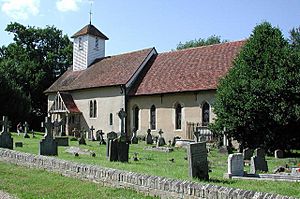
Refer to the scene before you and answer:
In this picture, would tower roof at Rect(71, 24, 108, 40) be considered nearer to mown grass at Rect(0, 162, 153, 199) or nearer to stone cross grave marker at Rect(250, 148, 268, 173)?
stone cross grave marker at Rect(250, 148, 268, 173)

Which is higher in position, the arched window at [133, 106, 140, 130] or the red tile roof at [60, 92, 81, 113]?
the red tile roof at [60, 92, 81, 113]

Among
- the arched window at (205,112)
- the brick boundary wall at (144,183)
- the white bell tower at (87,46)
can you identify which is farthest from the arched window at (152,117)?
the brick boundary wall at (144,183)

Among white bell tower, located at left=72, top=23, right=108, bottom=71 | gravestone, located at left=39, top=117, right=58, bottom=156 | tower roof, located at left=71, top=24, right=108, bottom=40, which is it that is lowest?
gravestone, located at left=39, top=117, right=58, bottom=156

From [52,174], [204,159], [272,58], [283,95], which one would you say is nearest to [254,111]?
[283,95]

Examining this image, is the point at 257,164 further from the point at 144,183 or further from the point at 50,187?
the point at 50,187

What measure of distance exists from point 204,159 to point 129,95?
2403 cm

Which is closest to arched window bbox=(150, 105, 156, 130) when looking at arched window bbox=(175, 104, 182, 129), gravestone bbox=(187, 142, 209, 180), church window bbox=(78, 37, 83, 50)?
arched window bbox=(175, 104, 182, 129)

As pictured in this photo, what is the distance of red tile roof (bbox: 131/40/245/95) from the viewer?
1192 inches

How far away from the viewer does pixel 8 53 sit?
6097 cm

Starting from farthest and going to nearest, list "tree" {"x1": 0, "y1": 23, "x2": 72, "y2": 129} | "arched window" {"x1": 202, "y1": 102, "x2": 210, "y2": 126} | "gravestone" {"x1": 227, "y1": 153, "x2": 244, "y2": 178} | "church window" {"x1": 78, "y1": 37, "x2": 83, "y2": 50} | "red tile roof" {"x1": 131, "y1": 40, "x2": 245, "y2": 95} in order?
"tree" {"x1": 0, "y1": 23, "x2": 72, "y2": 129} → "church window" {"x1": 78, "y1": 37, "x2": 83, "y2": 50} → "red tile roof" {"x1": 131, "y1": 40, "x2": 245, "y2": 95} → "arched window" {"x1": 202, "y1": 102, "x2": 210, "y2": 126} → "gravestone" {"x1": 227, "y1": 153, "x2": 244, "y2": 178}

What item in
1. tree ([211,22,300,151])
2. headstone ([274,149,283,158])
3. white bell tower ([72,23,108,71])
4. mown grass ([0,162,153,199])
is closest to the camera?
mown grass ([0,162,153,199])

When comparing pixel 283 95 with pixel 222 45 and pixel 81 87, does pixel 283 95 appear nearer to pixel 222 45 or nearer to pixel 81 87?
pixel 222 45

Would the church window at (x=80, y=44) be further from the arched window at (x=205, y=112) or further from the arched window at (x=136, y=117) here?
the arched window at (x=205, y=112)

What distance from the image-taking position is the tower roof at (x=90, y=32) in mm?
44719
